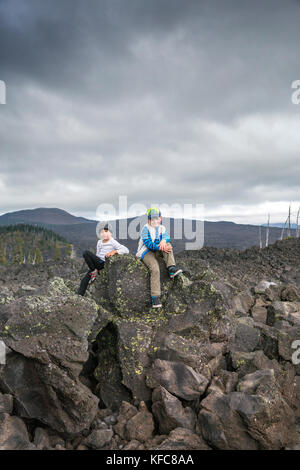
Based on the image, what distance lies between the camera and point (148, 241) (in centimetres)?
896

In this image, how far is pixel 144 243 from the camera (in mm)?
9102

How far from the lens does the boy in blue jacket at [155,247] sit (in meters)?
8.87

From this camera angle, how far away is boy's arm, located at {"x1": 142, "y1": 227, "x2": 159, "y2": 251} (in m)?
8.91

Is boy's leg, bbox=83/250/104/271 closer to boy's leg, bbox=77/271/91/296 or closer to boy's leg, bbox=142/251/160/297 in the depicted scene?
boy's leg, bbox=77/271/91/296

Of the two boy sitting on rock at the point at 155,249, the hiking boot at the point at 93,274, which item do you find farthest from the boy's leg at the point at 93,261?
the two boy sitting on rock at the point at 155,249

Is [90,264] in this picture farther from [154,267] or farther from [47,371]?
[47,371]

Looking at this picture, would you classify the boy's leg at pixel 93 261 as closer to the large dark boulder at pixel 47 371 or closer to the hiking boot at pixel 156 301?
the hiking boot at pixel 156 301

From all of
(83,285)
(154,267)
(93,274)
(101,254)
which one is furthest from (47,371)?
(101,254)

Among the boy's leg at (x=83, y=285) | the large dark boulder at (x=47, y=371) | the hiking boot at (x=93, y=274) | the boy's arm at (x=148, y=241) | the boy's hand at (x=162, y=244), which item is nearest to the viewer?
the large dark boulder at (x=47, y=371)

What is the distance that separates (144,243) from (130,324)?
237 cm

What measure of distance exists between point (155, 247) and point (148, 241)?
0.27m

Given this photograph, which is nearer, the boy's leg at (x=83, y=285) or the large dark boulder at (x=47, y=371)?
the large dark boulder at (x=47, y=371)

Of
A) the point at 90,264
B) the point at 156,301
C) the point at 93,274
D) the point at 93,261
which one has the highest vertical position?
the point at 93,261
